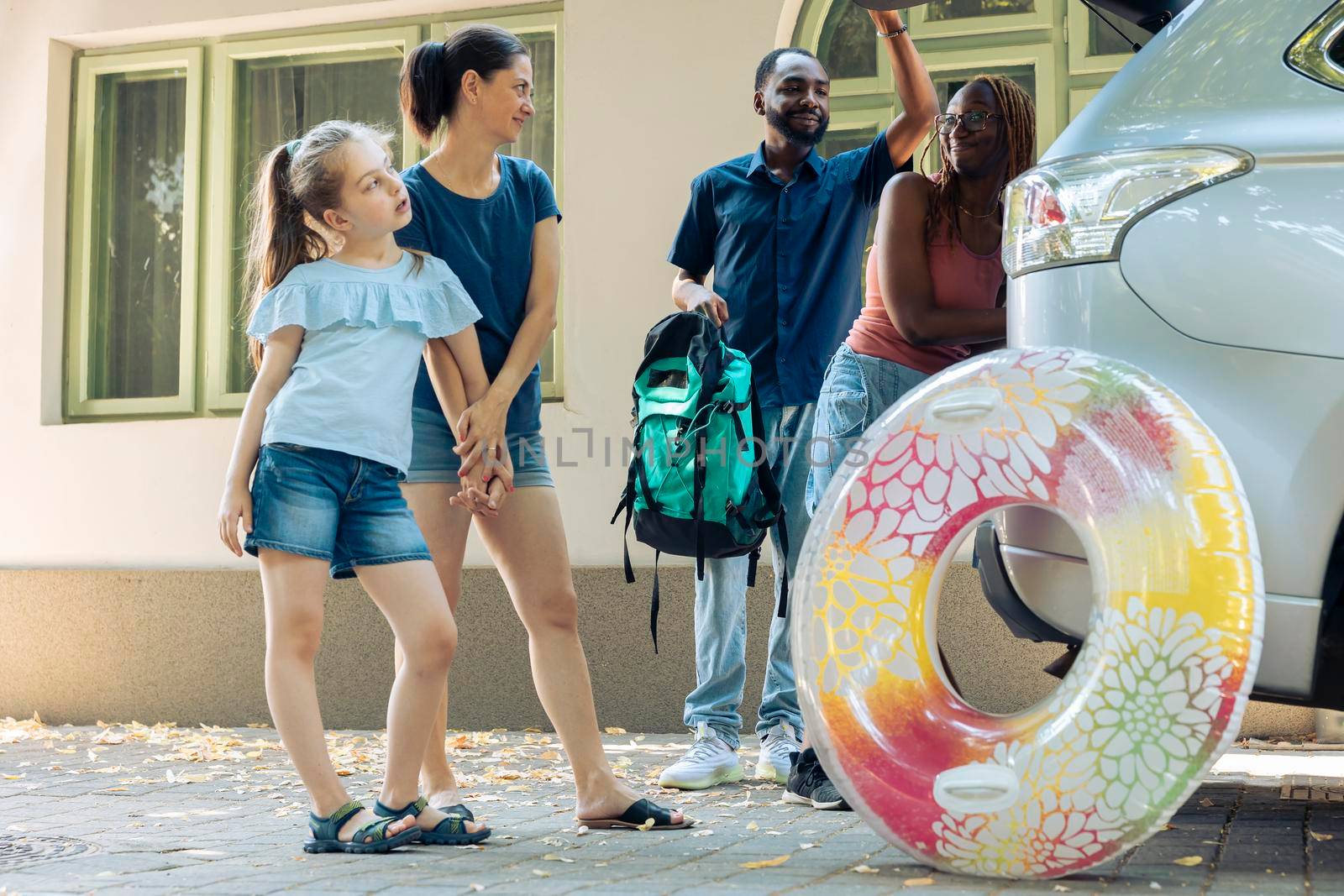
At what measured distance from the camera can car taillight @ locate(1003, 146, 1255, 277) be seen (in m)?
2.91

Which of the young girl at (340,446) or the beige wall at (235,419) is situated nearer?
the young girl at (340,446)

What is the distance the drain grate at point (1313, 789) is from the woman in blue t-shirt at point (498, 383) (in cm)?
191

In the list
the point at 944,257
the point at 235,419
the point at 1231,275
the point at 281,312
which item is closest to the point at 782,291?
Result: the point at 944,257

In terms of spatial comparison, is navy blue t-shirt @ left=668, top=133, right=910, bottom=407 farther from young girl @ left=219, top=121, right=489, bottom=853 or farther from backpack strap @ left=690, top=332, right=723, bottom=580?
young girl @ left=219, top=121, right=489, bottom=853

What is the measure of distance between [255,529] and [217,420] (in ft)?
13.7

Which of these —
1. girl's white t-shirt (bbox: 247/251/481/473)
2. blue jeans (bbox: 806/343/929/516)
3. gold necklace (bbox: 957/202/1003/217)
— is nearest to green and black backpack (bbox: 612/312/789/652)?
blue jeans (bbox: 806/343/929/516)

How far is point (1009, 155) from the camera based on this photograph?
416 cm

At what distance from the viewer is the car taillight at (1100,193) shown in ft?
9.55

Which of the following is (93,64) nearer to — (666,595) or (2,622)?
(2,622)

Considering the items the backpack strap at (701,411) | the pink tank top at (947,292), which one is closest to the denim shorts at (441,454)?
the backpack strap at (701,411)

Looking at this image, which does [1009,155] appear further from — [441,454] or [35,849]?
[35,849]

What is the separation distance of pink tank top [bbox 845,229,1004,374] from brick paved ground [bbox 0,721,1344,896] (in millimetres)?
1349

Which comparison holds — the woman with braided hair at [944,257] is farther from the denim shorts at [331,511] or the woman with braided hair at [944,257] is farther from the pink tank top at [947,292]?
the denim shorts at [331,511]

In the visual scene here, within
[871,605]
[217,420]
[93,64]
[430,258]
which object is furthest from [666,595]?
[93,64]
